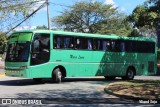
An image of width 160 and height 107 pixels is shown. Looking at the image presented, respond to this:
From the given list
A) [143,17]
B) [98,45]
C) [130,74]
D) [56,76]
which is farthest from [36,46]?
[130,74]

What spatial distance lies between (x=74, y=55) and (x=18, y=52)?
387cm

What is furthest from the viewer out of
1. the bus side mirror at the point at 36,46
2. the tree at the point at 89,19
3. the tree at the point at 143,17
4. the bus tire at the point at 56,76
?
the tree at the point at 89,19

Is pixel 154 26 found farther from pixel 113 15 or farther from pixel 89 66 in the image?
pixel 113 15

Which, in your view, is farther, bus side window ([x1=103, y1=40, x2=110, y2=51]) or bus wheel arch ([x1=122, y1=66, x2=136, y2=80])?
bus wheel arch ([x1=122, y1=66, x2=136, y2=80])

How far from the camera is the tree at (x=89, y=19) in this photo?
65438 mm

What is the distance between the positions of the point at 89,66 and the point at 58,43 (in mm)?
3287

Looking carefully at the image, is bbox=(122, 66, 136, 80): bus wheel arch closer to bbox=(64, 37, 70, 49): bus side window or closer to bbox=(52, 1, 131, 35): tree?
bbox=(64, 37, 70, 49): bus side window

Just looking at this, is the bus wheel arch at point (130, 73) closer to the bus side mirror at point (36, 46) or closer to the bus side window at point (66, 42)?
the bus side window at point (66, 42)

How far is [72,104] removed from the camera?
13.9m

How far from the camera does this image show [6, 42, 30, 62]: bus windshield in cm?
2125

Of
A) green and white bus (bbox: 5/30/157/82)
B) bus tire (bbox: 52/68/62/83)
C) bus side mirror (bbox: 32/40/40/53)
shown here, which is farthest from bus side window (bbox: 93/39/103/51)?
bus side mirror (bbox: 32/40/40/53)

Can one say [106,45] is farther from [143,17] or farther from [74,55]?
[143,17]

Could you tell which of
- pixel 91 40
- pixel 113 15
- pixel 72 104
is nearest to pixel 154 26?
pixel 91 40

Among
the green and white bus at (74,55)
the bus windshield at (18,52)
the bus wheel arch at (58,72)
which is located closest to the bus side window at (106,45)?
the green and white bus at (74,55)
